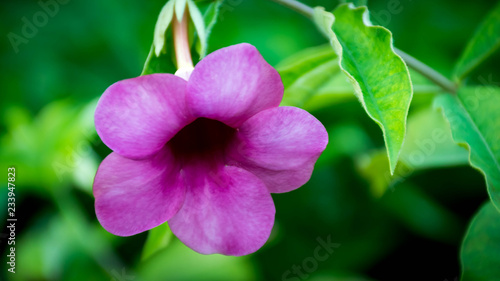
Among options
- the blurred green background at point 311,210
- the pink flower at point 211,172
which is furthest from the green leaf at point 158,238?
the blurred green background at point 311,210

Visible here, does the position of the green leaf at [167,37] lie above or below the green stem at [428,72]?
above

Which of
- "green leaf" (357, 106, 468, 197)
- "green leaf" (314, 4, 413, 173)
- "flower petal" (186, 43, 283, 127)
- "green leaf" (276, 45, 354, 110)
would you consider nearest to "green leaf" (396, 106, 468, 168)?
"green leaf" (357, 106, 468, 197)

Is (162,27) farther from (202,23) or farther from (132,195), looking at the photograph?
(132,195)

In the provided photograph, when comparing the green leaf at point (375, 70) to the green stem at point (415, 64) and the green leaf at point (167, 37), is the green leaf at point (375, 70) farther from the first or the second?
the green leaf at point (167, 37)

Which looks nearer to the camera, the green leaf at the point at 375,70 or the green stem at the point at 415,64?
the green leaf at the point at 375,70

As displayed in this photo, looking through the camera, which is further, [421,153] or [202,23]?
[421,153]

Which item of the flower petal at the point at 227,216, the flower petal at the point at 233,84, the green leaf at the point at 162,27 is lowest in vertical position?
the flower petal at the point at 227,216

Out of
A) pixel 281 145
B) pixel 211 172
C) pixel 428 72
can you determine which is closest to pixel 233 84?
pixel 281 145
